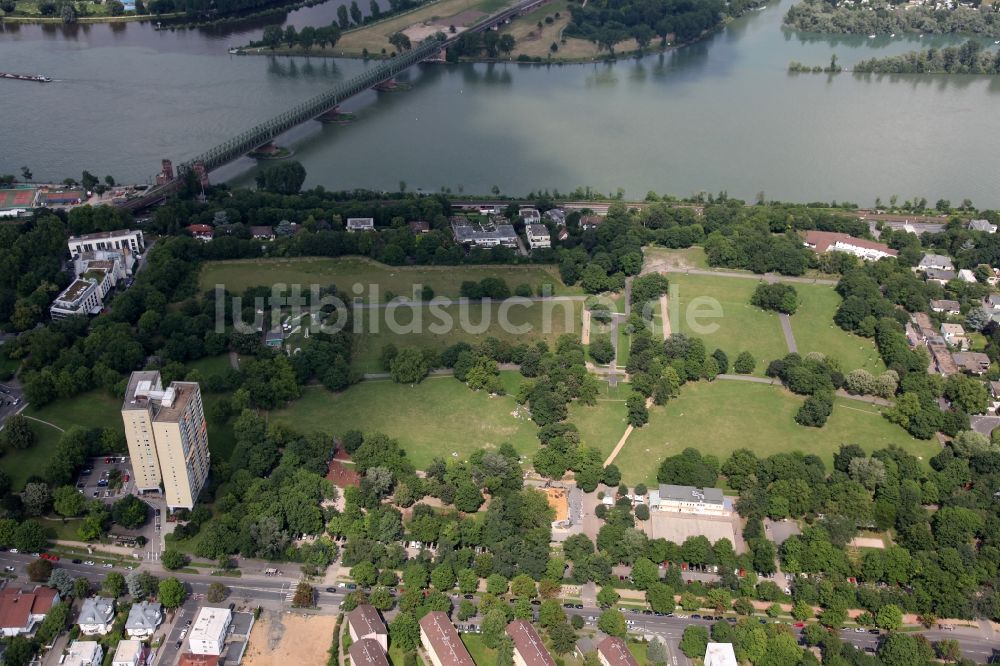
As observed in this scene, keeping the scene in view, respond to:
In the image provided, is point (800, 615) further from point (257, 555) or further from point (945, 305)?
point (945, 305)

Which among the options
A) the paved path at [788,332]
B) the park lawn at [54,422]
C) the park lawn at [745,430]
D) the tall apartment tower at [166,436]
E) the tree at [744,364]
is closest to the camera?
the tall apartment tower at [166,436]

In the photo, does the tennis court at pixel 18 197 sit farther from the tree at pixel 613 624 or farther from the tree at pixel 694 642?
the tree at pixel 694 642

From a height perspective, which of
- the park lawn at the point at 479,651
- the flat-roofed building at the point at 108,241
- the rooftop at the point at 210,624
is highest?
the flat-roofed building at the point at 108,241

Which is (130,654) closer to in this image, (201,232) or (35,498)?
(35,498)

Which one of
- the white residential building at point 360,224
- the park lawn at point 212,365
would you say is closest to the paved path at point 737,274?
the white residential building at point 360,224

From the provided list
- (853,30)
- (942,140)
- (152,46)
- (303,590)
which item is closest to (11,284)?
(303,590)

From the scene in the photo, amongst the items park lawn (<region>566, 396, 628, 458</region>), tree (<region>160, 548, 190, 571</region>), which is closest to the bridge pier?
park lawn (<region>566, 396, 628, 458</region>)

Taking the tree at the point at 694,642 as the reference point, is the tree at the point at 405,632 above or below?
above
